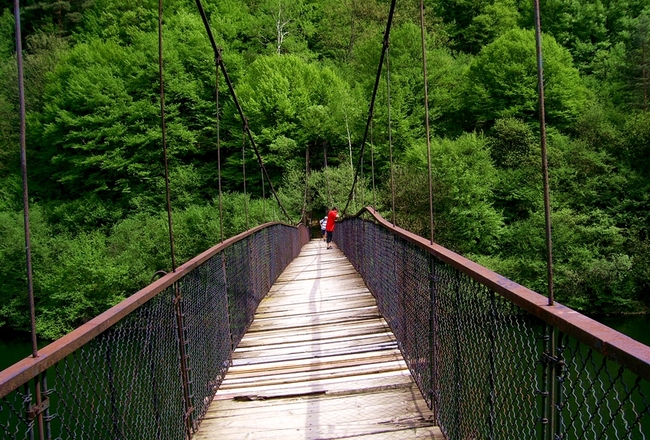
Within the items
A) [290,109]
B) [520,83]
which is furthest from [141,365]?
[520,83]

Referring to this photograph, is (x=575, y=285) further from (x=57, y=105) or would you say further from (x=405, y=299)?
(x=57, y=105)

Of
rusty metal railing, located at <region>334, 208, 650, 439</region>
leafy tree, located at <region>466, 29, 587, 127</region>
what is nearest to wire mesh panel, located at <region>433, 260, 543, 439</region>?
rusty metal railing, located at <region>334, 208, 650, 439</region>

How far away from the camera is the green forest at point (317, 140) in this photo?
17953mm

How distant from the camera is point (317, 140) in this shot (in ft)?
83.0

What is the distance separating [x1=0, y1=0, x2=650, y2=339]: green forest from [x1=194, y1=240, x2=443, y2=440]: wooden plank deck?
12635mm

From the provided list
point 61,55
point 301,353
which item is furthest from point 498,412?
point 61,55

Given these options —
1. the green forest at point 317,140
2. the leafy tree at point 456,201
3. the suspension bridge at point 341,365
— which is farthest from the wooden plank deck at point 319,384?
the leafy tree at point 456,201

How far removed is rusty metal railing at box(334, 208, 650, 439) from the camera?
843mm

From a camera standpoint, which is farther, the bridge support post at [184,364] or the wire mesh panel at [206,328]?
the wire mesh panel at [206,328]

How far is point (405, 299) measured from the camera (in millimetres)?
2680

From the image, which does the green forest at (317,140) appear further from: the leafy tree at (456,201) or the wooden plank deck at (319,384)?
the wooden plank deck at (319,384)

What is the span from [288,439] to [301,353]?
1071mm

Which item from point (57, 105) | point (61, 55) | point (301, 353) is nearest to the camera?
point (301, 353)

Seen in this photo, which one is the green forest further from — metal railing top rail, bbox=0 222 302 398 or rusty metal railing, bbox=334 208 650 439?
metal railing top rail, bbox=0 222 302 398
